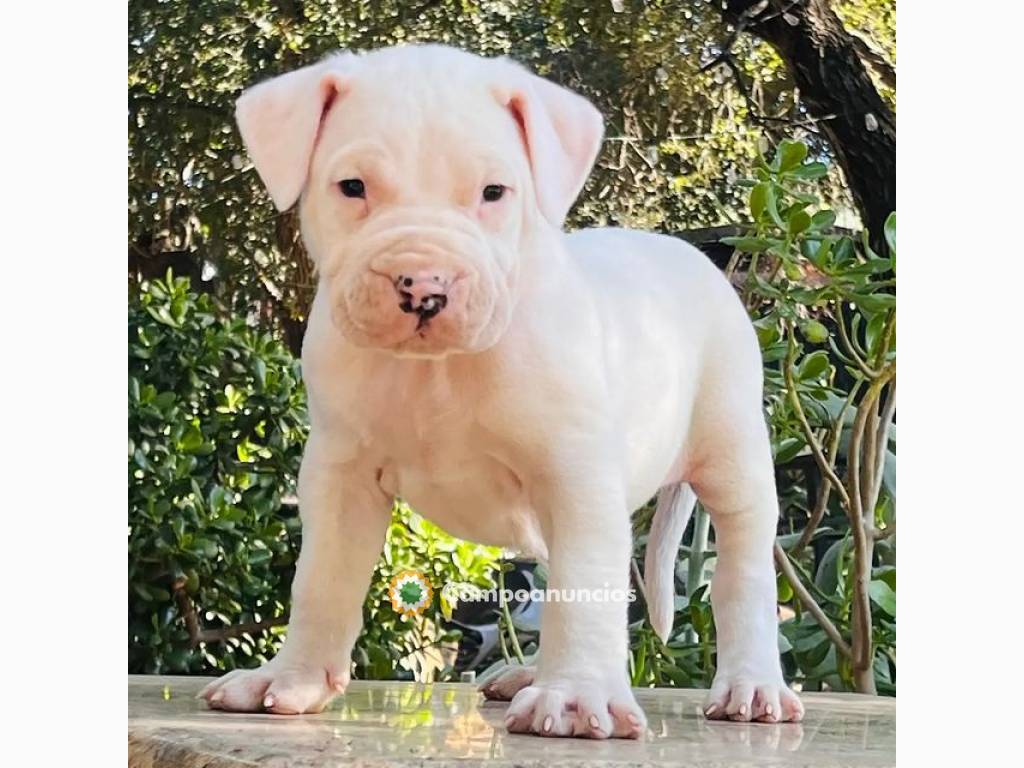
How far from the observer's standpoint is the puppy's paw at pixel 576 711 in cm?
161

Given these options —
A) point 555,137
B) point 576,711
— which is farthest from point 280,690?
point 555,137

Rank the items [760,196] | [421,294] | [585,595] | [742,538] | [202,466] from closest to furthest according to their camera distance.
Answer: [421,294]
[585,595]
[742,538]
[760,196]
[202,466]

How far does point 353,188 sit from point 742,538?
71 cm

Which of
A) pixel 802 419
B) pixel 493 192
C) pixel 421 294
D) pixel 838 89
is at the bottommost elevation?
pixel 802 419

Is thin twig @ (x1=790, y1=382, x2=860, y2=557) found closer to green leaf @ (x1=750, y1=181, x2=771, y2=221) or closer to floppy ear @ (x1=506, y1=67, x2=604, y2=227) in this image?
green leaf @ (x1=750, y1=181, x2=771, y2=221)

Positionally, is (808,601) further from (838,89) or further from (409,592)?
(838,89)

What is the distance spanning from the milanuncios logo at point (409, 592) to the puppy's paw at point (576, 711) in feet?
1.19

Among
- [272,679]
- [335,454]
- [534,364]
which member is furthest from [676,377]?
[272,679]

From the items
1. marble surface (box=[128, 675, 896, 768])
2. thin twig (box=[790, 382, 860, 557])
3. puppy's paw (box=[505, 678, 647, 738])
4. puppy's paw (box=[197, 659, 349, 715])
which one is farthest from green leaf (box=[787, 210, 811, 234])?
puppy's paw (box=[197, 659, 349, 715])

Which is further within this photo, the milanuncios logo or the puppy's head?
the milanuncios logo

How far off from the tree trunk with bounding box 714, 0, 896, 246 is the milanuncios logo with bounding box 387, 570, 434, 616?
807 millimetres

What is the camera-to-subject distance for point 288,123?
1.72m

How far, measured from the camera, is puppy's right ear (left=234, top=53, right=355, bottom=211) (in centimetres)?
170

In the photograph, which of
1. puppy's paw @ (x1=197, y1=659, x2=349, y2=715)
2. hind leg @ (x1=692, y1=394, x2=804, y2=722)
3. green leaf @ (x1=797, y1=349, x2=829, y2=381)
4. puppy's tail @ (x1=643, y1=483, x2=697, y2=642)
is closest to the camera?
puppy's paw @ (x1=197, y1=659, x2=349, y2=715)
